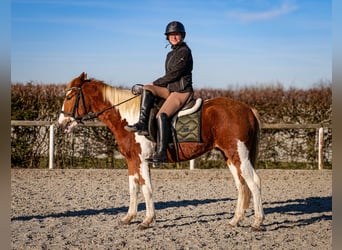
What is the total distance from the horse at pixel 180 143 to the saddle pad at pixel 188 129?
72 millimetres

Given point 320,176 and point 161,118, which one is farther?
point 320,176

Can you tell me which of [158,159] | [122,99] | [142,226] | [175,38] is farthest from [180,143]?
[175,38]

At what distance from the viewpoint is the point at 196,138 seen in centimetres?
590

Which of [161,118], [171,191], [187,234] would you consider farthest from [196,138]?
[171,191]

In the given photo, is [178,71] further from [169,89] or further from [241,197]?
[241,197]

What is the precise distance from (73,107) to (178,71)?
158cm

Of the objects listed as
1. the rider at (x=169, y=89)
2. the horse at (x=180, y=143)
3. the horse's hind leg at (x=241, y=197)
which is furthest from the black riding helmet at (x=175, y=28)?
the horse's hind leg at (x=241, y=197)

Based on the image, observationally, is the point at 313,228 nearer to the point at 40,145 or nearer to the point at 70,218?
the point at 70,218

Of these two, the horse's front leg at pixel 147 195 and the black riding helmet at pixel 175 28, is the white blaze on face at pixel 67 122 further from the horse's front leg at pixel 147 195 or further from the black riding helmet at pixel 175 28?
the black riding helmet at pixel 175 28

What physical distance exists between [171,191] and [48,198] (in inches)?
95.7

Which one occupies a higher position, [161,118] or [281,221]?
[161,118]

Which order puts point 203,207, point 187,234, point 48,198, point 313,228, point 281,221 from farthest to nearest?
point 48,198 < point 203,207 < point 281,221 < point 313,228 < point 187,234

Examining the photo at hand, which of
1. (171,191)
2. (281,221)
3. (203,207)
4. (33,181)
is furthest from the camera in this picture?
(33,181)

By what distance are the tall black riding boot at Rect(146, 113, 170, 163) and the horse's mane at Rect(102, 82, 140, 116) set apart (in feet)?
1.77
